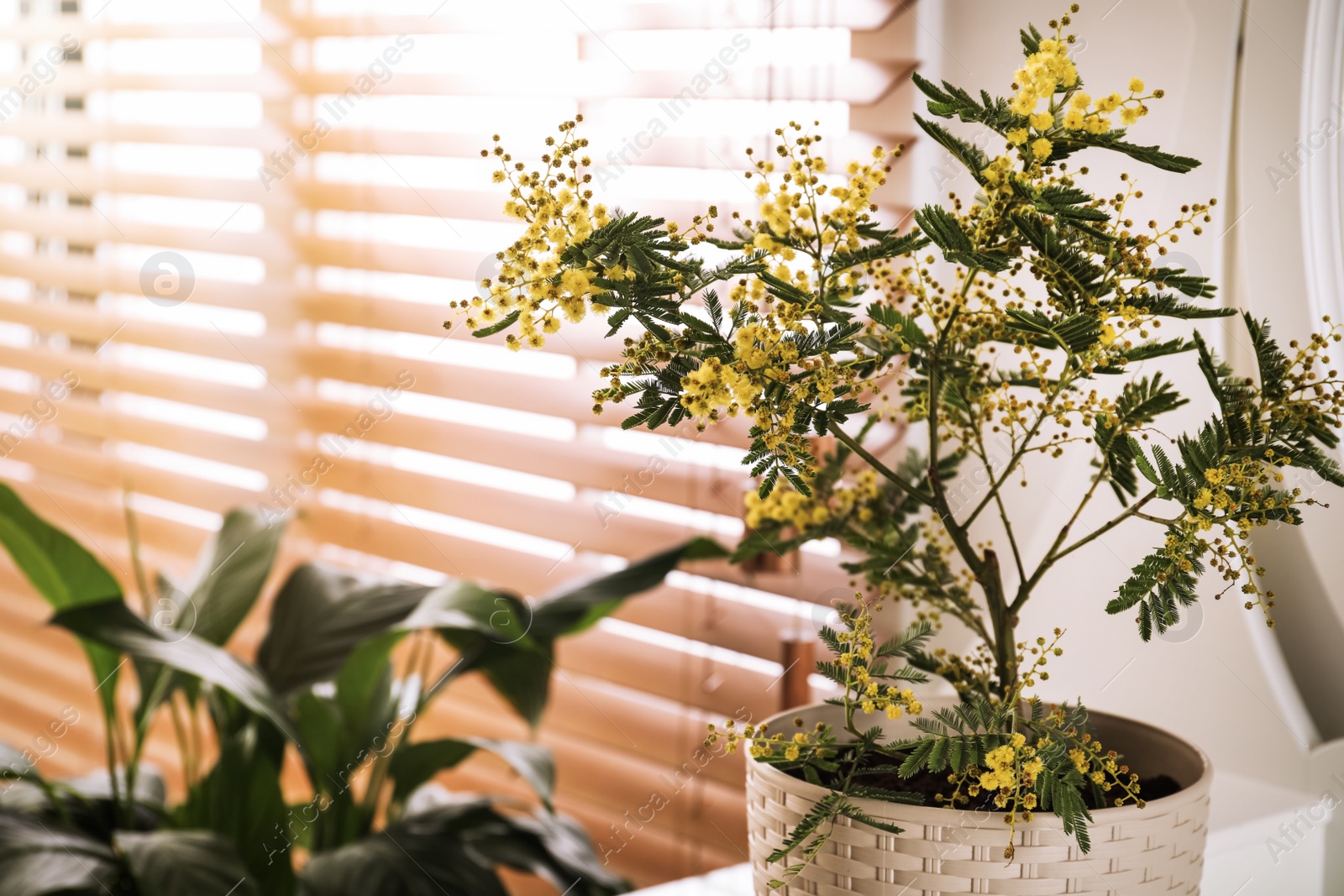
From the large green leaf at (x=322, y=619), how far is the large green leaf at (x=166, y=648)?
78 millimetres

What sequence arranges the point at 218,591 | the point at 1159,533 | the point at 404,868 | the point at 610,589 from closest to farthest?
1. the point at 1159,533
2. the point at 404,868
3. the point at 610,589
4. the point at 218,591

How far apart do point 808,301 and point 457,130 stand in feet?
4.46

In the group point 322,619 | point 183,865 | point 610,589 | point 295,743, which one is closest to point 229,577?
point 322,619

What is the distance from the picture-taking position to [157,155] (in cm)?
215

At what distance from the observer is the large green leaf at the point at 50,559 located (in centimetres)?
124

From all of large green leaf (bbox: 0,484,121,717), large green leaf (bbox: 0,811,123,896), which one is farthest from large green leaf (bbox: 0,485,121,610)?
large green leaf (bbox: 0,811,123,896)

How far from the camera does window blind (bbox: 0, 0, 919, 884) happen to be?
4.65 ft

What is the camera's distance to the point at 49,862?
110 cm

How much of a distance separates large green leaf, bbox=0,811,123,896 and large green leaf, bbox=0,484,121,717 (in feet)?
0.85

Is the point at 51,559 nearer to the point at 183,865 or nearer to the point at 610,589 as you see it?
the point at 183,865

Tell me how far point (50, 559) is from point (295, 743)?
0.39 meters

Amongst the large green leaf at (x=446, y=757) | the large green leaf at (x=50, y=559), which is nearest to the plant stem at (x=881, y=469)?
the large green leaf at (x=446, y=757)

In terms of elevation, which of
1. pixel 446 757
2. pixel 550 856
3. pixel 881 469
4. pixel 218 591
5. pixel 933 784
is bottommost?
pixel 550 856

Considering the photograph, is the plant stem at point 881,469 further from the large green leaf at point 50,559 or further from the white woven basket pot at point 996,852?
the large green leaf at point 50,559
